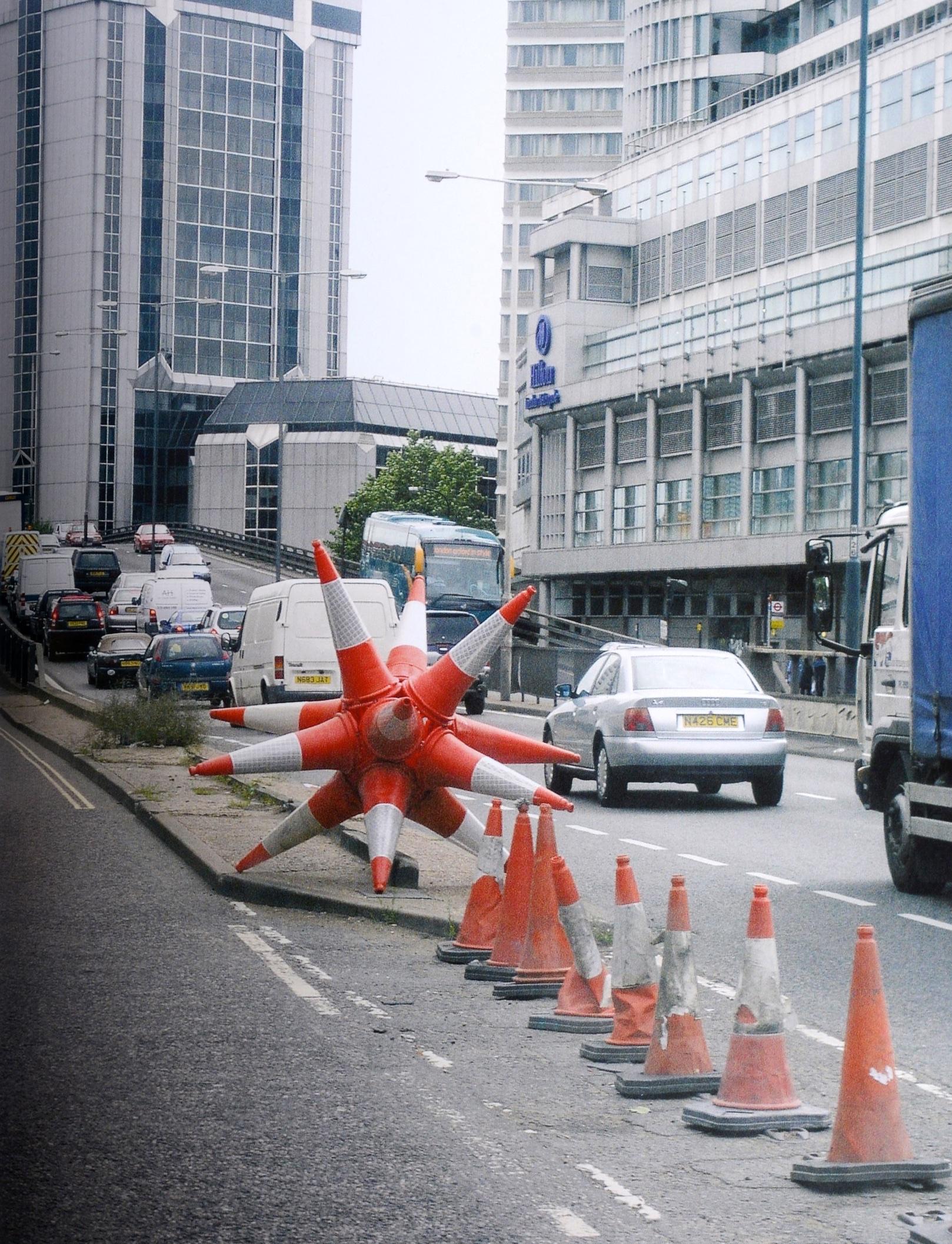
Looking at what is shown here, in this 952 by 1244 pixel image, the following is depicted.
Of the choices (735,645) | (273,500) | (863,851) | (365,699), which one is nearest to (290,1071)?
(365,699)

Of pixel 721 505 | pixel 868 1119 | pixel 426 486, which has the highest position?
pixel 426 486

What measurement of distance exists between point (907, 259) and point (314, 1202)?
158ft

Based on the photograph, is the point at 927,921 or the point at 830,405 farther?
the point at 830,405

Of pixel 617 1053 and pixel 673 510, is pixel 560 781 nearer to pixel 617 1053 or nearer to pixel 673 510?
Answer: pixel 617 1053

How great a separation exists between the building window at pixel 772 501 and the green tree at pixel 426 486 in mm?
25445

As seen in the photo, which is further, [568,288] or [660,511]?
[568,288]

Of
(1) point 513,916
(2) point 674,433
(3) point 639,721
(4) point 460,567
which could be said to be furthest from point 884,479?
(1) point 513,916

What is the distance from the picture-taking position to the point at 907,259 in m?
50.7

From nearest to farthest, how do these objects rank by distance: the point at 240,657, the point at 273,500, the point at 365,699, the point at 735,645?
the point at 365,699, the point at 240,657, the point at 735,645, the point at 273,500

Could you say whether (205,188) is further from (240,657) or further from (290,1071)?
(240,657)

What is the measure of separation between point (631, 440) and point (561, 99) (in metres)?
52.4

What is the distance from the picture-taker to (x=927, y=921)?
445 inches

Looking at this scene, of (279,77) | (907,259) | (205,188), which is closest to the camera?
(279,77)

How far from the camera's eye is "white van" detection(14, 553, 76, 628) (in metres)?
6.73
